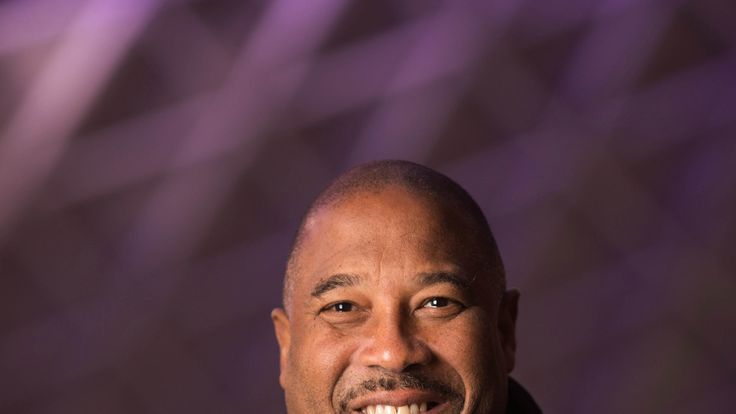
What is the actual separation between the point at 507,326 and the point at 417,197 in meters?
0.27

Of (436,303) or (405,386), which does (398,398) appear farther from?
(436,303)

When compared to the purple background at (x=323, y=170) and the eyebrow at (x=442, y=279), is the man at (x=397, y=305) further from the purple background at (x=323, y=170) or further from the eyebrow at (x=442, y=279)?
the purple background at (x=323, y=170)

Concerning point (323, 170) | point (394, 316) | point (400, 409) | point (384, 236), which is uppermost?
point (323, 170)

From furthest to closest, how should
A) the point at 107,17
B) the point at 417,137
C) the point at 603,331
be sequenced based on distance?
1. the point at 603,331
2. the point at 417,137
3. the point at 107,17

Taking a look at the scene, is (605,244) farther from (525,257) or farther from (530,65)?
(530,65)

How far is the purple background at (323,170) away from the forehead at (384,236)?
1646mm

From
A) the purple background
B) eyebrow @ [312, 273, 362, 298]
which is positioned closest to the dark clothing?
eyebrow @ [312, 273, 362, 298]

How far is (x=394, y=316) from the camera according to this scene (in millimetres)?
1904

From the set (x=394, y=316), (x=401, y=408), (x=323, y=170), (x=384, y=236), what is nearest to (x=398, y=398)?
(x=401, y=408)

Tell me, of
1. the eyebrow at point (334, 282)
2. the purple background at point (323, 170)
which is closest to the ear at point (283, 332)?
the eyebrow at point (334, 282)

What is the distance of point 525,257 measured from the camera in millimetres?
4133

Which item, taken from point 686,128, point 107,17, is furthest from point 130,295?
point 686,128

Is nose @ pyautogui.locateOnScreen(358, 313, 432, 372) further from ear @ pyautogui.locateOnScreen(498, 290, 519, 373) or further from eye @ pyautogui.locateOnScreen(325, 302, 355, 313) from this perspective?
ear @ pyautogui.locateOnScreen(498, 290, 519, 373)

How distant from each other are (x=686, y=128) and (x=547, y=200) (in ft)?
2.09
